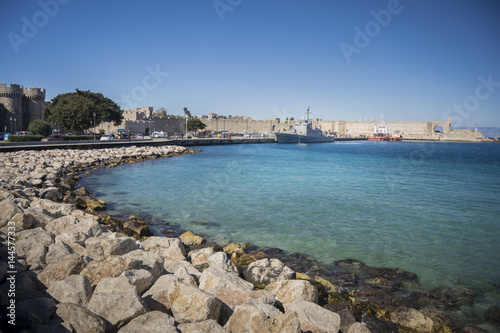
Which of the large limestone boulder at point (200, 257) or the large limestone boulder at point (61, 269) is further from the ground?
the large limestone boulder at point (61, 269)

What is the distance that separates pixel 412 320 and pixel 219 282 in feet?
7.61

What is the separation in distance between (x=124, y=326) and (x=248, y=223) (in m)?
6.14

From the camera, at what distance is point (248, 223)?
8.91 meters

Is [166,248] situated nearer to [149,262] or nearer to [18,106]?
[149,262]

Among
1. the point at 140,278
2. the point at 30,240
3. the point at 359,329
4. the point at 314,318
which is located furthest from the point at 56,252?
the point at 359,329

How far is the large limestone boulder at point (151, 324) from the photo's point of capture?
2781 millimetres

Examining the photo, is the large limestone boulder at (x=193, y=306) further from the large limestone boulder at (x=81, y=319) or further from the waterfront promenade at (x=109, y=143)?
the waterfront promenade at (x=109, y=143)

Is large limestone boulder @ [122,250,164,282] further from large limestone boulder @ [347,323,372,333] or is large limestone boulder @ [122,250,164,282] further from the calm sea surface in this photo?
the calm sea surface

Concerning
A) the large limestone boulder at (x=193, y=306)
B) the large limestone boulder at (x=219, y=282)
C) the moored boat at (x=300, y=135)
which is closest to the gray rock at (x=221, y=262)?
the large limestone boulder at (x=219, y=282)

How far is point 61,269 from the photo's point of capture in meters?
3.60

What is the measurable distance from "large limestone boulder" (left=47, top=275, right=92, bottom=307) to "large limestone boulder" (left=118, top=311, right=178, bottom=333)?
602 millimetres

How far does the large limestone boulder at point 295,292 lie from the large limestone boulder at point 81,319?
214cm

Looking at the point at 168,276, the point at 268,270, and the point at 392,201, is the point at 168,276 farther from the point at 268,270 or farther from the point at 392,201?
the point at 392,201

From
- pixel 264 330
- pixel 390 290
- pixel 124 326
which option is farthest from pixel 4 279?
pixel 390 290
